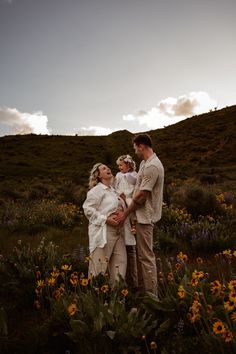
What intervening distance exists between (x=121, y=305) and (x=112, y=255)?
1310 millimetres

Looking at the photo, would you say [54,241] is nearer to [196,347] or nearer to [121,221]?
[121,221]

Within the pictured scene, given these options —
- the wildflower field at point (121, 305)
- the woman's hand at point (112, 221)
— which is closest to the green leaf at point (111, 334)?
the wildflower field at point (121, 305)

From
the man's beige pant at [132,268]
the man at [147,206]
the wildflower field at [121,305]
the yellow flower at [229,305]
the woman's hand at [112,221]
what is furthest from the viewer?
the man's beige pant at [132,268]

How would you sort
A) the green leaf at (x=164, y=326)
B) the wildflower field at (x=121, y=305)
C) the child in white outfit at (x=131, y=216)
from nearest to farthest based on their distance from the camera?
the wildflower field at (x=121, y=305), the green leaf at (x=164, y=326), the child in white outfit at (x=131, y=216)

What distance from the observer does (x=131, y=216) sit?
4676 millimetres

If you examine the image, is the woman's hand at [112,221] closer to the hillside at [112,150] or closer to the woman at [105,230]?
the woman at [105,230]

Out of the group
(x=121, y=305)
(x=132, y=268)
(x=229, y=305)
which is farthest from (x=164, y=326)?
(x=132, y=268)

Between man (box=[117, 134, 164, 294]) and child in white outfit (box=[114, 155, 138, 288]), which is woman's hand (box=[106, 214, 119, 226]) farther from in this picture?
child in white outfit (box=[114, 155, 138, 288])

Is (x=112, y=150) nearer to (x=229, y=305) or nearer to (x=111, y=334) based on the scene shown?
(x=111, y=334)

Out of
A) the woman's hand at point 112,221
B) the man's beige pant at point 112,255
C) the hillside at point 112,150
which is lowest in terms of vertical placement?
the man's beige pant at point 112,255

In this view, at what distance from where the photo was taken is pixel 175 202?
10.3m

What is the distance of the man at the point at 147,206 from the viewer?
4.29m

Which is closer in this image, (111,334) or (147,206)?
(111,334)

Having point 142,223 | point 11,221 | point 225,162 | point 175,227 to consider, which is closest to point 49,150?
point 225,162
